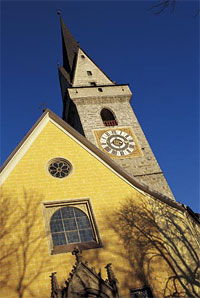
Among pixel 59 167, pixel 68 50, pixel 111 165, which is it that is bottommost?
pixel 111 165

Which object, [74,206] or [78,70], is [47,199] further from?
[78,70]

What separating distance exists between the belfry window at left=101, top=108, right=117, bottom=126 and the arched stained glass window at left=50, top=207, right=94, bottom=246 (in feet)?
39.8

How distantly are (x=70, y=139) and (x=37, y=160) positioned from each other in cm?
187

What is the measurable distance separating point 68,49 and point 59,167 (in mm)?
21660

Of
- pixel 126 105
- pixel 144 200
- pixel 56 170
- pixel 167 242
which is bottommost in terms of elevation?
pixel 167 242

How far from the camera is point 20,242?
33.6 ft

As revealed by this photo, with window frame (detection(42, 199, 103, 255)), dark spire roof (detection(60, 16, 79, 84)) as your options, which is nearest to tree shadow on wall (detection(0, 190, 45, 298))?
window frame (detection(42, 199, 103, 255))

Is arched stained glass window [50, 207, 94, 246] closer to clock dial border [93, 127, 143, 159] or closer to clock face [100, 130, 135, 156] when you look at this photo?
clock dial border [93, 127, 143, 159]

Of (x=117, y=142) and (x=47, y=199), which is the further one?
(x=117, y=142)

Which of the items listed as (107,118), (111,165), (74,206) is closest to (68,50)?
(107,118)

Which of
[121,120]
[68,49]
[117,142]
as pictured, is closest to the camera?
[117,142]

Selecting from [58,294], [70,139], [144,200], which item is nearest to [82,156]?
[70,139]

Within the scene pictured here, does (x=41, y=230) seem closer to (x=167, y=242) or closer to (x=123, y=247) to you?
(x=123, y=247)

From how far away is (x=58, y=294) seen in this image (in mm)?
9281
